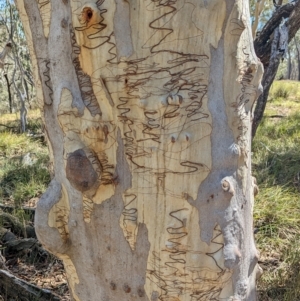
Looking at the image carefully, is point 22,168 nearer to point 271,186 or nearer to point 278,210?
point 271,186

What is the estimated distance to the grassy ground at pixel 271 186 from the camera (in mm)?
2179

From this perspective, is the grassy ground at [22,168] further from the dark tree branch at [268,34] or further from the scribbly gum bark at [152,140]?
the scribbly gum bark at [152,140]

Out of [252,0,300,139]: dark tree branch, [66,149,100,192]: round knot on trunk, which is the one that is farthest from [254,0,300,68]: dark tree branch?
[66,149,100,192]: round knot on trunk

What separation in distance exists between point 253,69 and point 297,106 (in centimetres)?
715

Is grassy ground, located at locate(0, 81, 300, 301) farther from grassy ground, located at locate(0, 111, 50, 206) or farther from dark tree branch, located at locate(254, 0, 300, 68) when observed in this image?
dark tree branch, located at locate(254, 0, 300, 68)

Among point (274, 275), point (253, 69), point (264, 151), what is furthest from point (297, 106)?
point (253, 69)


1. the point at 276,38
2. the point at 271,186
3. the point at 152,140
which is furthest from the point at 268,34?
the point at 152,140

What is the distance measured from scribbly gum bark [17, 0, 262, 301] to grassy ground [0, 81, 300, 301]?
1.18 m

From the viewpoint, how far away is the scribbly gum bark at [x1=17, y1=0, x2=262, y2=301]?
0.92 metres

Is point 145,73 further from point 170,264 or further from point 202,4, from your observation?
point 170,264

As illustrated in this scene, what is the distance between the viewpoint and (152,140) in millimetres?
950

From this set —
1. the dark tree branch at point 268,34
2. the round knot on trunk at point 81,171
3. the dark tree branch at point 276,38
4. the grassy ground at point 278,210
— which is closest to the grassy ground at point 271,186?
the grassy ground at point 278,210

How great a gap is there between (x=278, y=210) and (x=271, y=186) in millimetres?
502

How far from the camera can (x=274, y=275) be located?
2203 millimetres
